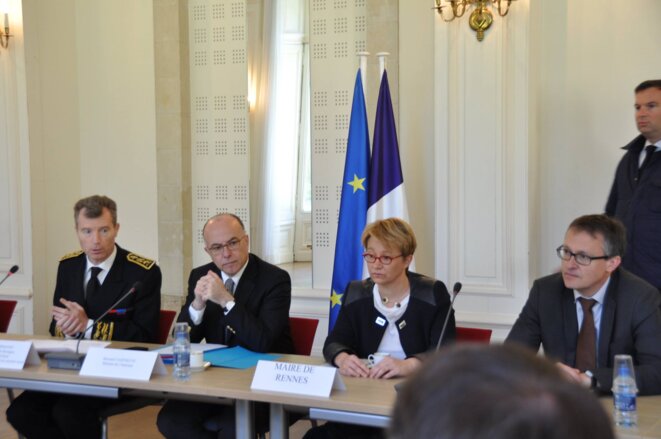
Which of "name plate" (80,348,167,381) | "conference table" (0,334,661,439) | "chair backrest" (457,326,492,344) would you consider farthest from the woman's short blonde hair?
"name plate" (80,348,167,381)

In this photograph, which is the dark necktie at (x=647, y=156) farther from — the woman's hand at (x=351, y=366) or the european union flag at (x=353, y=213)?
the european union flag at (x=353, y=213)

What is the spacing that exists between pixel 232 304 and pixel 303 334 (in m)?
0.45

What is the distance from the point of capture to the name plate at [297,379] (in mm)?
2543

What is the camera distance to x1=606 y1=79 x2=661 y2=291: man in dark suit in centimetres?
338

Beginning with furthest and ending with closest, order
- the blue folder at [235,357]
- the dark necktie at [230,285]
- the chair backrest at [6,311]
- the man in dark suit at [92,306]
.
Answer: the chair backrest at [6,311] → the dark necktie at [230,285] → the man in dark suit at [92,306] → the blue folder at [235,357]

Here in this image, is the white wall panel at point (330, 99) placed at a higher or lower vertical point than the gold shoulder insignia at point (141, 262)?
higher

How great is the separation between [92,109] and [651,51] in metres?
4.01

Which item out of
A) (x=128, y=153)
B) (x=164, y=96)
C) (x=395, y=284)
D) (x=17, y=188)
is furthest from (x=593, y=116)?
(x=17, y=188)

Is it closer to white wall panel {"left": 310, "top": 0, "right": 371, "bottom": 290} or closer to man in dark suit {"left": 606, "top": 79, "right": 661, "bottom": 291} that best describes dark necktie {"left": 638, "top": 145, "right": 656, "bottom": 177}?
man in dark suit {"left": 606, "top": 79, "right": 661, "bottom": 291}

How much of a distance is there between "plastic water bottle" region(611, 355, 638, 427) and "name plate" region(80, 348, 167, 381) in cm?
154

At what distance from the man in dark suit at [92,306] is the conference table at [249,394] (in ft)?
1.10

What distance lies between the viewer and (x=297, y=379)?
2590 millimetres

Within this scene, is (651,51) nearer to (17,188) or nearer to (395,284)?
(395,284)

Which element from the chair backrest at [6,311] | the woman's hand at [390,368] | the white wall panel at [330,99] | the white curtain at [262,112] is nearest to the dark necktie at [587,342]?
the woman's hand at [390,368]
